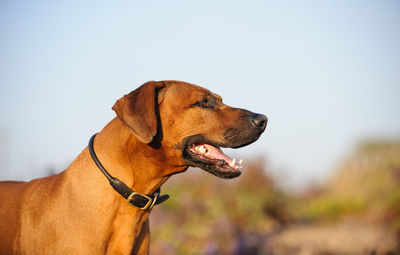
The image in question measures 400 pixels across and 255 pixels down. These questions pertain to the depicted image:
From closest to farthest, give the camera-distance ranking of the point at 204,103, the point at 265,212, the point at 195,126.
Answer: the point at 195,126 < the point at 204,103 < the point at 265,212

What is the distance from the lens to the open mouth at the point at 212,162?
3.36 m

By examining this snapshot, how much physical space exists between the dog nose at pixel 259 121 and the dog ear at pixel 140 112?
92 cm

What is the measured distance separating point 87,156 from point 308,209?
34.6 ft

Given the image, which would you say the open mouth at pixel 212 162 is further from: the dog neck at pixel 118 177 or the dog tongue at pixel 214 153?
the dog neck at pixel 118 177

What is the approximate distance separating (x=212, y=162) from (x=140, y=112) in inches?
31.9

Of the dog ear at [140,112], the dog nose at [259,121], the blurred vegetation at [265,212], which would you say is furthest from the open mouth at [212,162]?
the blurred vegetation at [265,212]

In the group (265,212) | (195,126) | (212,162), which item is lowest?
(265,212)

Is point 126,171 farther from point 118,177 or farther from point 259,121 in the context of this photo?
point 259,121

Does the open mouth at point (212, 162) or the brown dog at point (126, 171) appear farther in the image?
the open mouth at point (212, 162)

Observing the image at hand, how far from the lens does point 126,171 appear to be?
3.11 metres

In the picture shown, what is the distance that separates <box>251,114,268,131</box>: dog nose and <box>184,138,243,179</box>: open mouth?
36 cm

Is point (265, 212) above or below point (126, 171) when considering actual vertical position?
below

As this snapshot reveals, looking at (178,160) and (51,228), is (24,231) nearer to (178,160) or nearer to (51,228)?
(51,228)

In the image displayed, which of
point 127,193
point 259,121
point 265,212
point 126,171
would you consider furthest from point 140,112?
point 265,212
